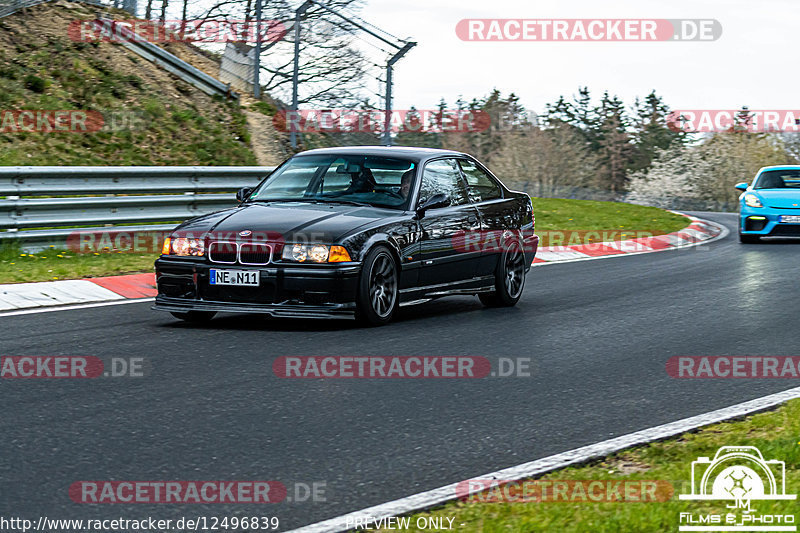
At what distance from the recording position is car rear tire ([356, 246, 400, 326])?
866 centimetres

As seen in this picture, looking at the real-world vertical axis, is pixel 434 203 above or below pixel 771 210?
above

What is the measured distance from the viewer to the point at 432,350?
7969 millimetres

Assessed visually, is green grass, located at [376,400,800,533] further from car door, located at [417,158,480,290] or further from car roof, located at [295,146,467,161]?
car roof, located at [295,146,467,161]

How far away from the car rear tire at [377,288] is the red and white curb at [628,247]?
6763 mm

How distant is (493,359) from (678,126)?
11349cm

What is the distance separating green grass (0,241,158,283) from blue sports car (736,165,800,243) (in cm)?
1153

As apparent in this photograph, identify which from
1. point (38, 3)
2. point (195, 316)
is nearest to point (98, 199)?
point (195, 316)

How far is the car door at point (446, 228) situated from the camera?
9.59 m

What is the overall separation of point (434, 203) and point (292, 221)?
1.36m

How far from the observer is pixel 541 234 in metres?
19.7

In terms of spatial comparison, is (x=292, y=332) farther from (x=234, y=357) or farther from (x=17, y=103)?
(x=17, y=103)
